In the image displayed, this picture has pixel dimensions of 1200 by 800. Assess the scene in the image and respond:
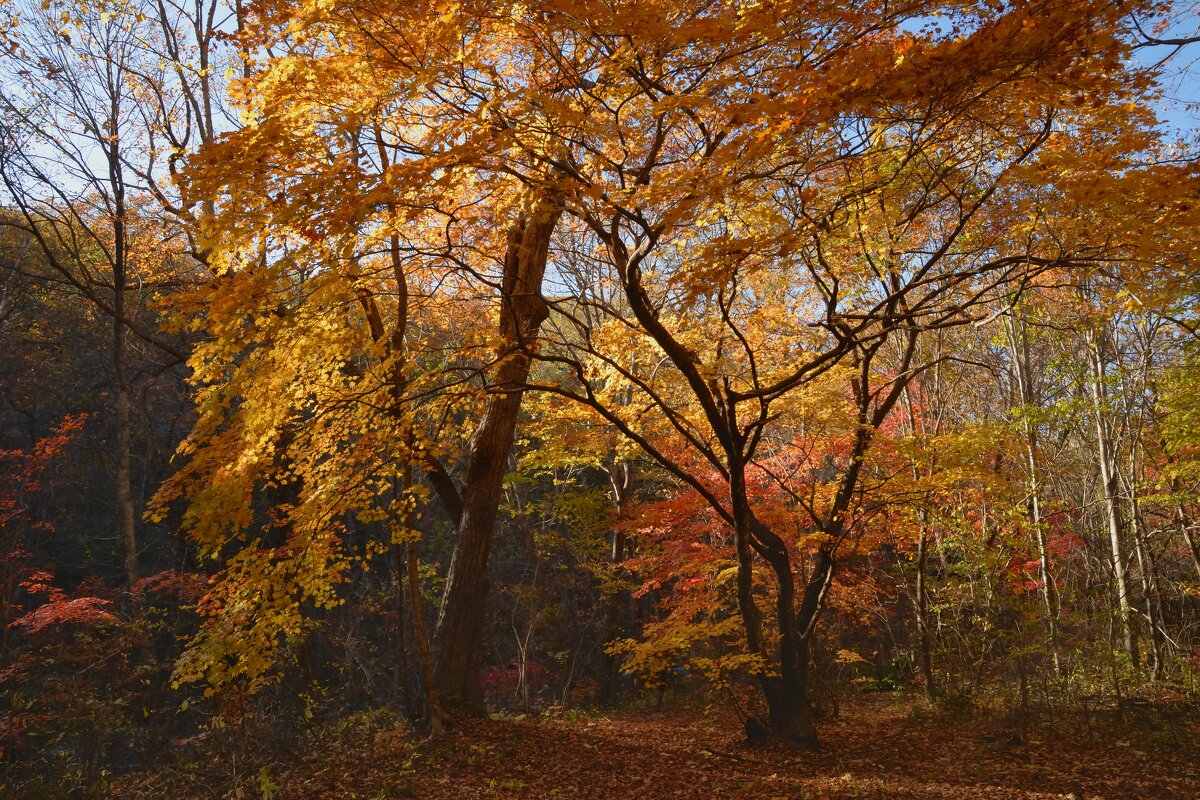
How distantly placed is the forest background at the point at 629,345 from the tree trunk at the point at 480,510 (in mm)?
42

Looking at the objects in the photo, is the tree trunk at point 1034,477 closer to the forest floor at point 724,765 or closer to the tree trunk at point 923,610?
the forest floor at point 724,765

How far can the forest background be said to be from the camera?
425 centimetres

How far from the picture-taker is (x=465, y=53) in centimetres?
472

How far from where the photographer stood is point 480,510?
782cm

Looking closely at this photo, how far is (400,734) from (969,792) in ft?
17.2

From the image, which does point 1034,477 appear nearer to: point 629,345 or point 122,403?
point 629,345

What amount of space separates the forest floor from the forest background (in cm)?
43

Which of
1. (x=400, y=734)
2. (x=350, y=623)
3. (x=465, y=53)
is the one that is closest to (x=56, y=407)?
(x=350, y=623)

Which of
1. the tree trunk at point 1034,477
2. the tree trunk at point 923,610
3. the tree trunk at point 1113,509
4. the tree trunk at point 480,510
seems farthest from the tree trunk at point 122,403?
the tree trunk at point 1113,509

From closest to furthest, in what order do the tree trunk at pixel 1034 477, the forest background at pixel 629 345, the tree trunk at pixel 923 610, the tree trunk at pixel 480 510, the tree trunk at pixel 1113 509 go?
the forest background at pixel 629 345 → the tree trunk at pixel 480 510 → the tree trunk at pixel 1034 477 → the tree trunk at pixel 923 610 → the tree trunk at pixel 1113 509

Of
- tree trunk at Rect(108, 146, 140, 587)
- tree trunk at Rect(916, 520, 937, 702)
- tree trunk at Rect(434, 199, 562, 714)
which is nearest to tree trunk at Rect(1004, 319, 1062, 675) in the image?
tree trunk at Rect(916, 520, 937, 702)

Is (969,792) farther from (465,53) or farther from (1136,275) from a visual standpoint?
(465,53)

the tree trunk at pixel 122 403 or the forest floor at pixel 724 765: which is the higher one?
the tree trunk at pixel 122 403

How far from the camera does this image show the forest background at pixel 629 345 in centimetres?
425
